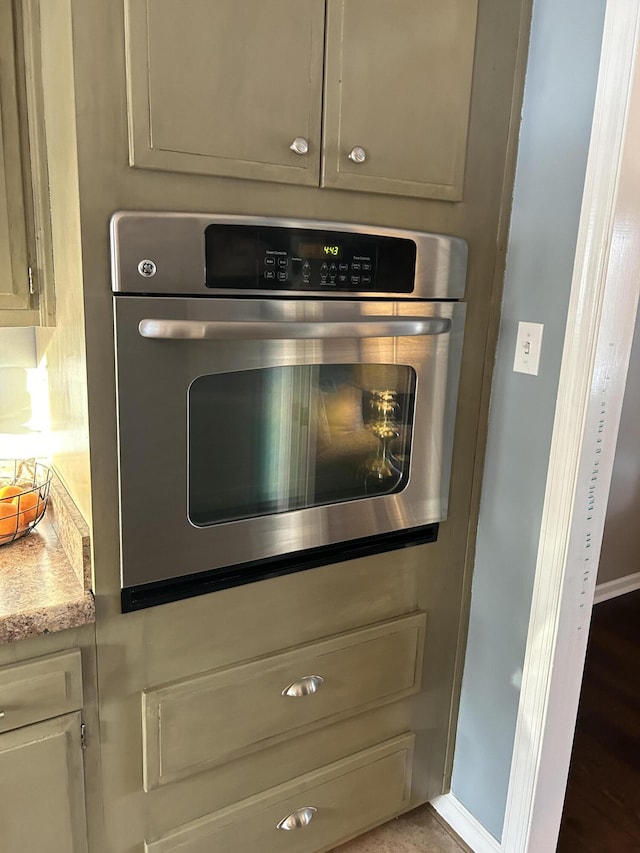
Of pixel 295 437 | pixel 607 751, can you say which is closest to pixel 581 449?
pixel 295 437

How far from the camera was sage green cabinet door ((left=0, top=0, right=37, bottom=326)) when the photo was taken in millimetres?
1173

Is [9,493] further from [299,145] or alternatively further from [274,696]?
[299,145]

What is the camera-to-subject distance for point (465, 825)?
1732 millimetres

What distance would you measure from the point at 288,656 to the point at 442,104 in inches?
45.1

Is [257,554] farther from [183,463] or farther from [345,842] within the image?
[345,842]

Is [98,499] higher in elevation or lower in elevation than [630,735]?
higher

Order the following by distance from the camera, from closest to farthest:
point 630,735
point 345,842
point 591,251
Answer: point 591,251, point 345,842, point 630,735

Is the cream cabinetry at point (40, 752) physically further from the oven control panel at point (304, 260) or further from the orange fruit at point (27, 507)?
the oven control panel at point (304, 260)

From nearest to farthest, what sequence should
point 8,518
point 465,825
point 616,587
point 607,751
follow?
1. point 8,518
2. point 465,825
3. point 607,751
4. point 616,587

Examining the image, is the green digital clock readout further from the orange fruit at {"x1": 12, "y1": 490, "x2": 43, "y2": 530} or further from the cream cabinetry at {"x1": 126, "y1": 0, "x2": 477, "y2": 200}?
the orange fruit at {"x1": 12, "y1": 490, "x2": 43, "y2": 530}

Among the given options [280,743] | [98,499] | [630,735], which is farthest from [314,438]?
[630,735]

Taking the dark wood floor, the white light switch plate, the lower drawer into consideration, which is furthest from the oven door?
the dark wood floor

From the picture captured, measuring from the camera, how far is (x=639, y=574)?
3174mm

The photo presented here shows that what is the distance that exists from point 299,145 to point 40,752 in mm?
1137
